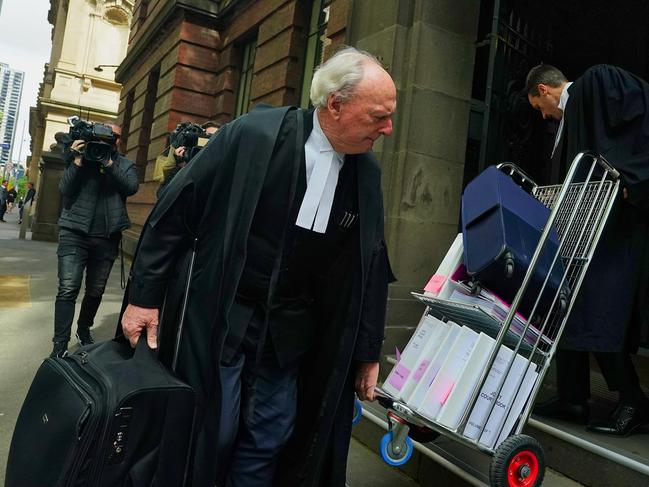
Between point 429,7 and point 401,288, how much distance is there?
2.53 meters

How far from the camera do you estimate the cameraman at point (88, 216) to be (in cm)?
464

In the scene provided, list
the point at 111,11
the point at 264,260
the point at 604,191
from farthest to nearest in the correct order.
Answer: the point at 111,11 < the point at 604,191 < the point at 264,260

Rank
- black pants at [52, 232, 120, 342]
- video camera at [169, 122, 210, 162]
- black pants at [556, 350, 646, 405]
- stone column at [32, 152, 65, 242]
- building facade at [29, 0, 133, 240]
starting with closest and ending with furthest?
1. black pants at [556, 350, 646, 405]
2. black pants at [52, 232, 120, 342]
3. video camera at [169, 122, 210, 162]
4. stone column at [32, 152, 65, 242]
5. building facade at [29, 0, 133, 240]

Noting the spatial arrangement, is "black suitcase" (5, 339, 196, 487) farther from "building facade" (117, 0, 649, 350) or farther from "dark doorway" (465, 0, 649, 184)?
"dark doorway" (465, 0, 649, 184)

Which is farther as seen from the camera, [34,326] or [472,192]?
[34,326]

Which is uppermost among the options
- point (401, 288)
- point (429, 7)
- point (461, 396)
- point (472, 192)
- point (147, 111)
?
point (147, 111)

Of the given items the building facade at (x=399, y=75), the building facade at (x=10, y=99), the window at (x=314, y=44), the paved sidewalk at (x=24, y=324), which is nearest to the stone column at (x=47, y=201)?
the paved sidewalk at (x=24, y=324)

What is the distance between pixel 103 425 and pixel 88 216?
11.4ft

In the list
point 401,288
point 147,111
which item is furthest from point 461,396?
point 147,111

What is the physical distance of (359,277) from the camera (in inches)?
85.7

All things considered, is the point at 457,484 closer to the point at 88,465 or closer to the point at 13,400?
the point at 88,465

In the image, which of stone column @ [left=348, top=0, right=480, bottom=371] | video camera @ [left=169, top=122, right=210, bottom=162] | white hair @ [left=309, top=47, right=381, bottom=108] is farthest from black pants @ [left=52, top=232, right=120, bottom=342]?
white hair @ [left=309, top=47, right=381, bottom=108]

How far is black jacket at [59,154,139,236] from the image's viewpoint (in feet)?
15.5

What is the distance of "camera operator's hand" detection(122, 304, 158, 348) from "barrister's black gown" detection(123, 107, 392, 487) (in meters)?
0.03
